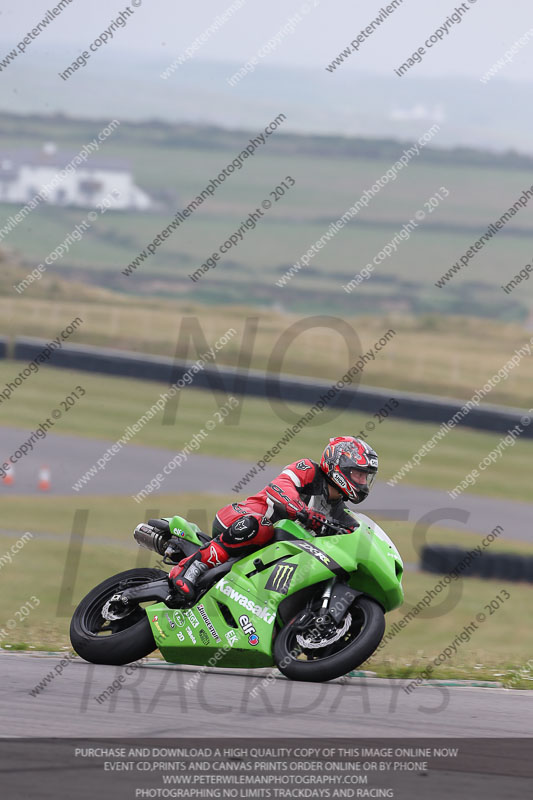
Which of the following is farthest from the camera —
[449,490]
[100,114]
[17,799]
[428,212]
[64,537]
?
[100,114]

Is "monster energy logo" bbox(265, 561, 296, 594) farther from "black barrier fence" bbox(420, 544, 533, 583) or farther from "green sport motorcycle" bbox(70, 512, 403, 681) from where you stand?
"black barrier fence" bbox(420, 544, 533, 583)

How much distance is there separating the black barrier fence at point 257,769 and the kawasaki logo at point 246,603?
141cm

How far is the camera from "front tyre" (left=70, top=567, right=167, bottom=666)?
6.91 m

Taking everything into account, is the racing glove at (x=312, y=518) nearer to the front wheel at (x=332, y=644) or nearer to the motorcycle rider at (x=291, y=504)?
the motorcycle rider at (x=291, y=504)

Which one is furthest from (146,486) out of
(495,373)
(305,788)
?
(495,373)

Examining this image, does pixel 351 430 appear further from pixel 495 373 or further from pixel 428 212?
pixel 428 212

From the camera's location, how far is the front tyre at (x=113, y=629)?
691 cm

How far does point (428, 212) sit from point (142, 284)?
35225 mm

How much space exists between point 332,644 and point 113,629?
1.54m

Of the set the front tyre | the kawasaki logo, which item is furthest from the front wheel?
the front tyre

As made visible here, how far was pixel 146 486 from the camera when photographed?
A: 61.7 ft

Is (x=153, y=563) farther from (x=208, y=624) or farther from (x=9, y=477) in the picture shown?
(x=208, y=624)

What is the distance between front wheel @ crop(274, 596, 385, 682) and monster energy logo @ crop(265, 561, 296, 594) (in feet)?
0.65

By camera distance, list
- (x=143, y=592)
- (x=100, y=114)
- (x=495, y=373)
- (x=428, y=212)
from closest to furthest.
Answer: (x=143, y=592) → (x=495, y=373) → (x=428, y=212) → (x=100, y=114)
